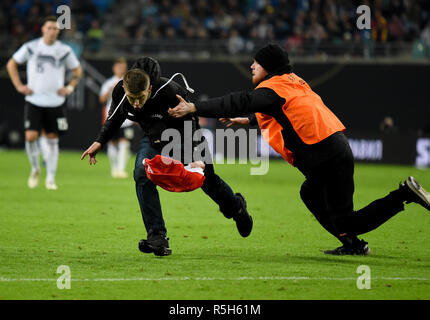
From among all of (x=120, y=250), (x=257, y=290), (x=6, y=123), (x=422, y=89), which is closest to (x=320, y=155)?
(x=257, y=290)

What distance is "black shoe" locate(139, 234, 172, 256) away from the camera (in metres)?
7.72

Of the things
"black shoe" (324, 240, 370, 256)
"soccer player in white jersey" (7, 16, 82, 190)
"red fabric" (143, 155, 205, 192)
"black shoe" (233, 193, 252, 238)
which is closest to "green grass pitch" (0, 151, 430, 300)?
"black shoe" (324, 240, 370, 256)

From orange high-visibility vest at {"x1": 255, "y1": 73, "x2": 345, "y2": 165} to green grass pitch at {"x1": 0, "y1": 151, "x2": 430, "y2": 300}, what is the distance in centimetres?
120

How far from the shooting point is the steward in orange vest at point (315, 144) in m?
7.40

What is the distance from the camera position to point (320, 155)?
7.54 m

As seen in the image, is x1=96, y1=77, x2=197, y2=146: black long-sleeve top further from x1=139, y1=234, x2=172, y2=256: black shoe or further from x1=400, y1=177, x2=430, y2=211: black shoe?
x1=400, y1=177, x2=430, y2=211: black shoe

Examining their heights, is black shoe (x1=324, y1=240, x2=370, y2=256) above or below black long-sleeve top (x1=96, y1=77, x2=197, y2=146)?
below

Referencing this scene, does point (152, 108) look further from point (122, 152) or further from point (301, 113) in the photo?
point (122, 152)

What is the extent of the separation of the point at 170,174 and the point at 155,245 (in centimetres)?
74

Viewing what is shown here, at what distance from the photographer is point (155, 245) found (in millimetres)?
7750

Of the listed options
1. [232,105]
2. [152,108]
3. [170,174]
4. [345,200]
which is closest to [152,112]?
[152,108]

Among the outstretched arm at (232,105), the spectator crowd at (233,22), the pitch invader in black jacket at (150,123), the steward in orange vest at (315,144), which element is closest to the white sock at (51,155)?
the pitch invader in black jacket at (150,123)

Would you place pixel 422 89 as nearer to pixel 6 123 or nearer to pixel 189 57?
pixel 189 57
